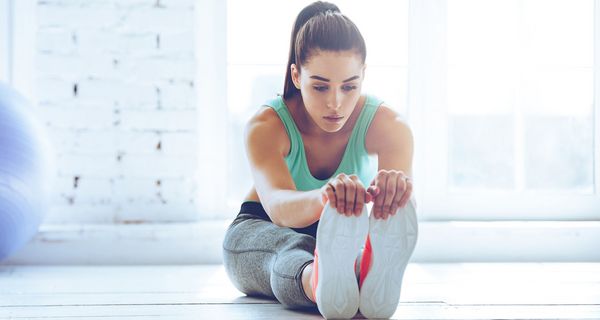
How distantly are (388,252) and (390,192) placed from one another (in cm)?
12

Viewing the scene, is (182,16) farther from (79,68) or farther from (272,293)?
(272,293)

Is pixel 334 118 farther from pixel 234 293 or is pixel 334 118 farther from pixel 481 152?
pixel 481 152

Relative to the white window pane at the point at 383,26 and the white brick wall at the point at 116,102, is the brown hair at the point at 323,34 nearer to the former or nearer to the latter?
the white brick wall at the point at 116,102

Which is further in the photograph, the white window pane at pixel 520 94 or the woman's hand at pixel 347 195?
the white window pane at pixel 520 94

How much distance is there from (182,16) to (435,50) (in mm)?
924

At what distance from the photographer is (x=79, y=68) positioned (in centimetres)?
259

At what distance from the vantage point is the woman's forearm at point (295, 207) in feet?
4.83

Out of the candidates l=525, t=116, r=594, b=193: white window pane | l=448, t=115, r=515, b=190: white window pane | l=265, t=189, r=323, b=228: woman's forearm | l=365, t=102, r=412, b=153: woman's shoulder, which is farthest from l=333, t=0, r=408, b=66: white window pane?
l=265, t=189, r=323, b=228: woman's forearm

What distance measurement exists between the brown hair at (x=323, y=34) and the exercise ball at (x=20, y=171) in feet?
2.85

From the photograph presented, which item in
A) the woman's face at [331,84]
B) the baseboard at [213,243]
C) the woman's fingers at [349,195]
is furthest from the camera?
the baseboard at [213,243]

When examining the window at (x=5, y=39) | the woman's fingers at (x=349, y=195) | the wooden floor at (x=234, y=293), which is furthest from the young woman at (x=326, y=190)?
the window at (x=5, y=39)

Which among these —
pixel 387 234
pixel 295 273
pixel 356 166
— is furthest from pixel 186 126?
pixel 387 234

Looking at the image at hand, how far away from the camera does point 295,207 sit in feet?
5.06

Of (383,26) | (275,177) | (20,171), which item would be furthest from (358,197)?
(383,26)
